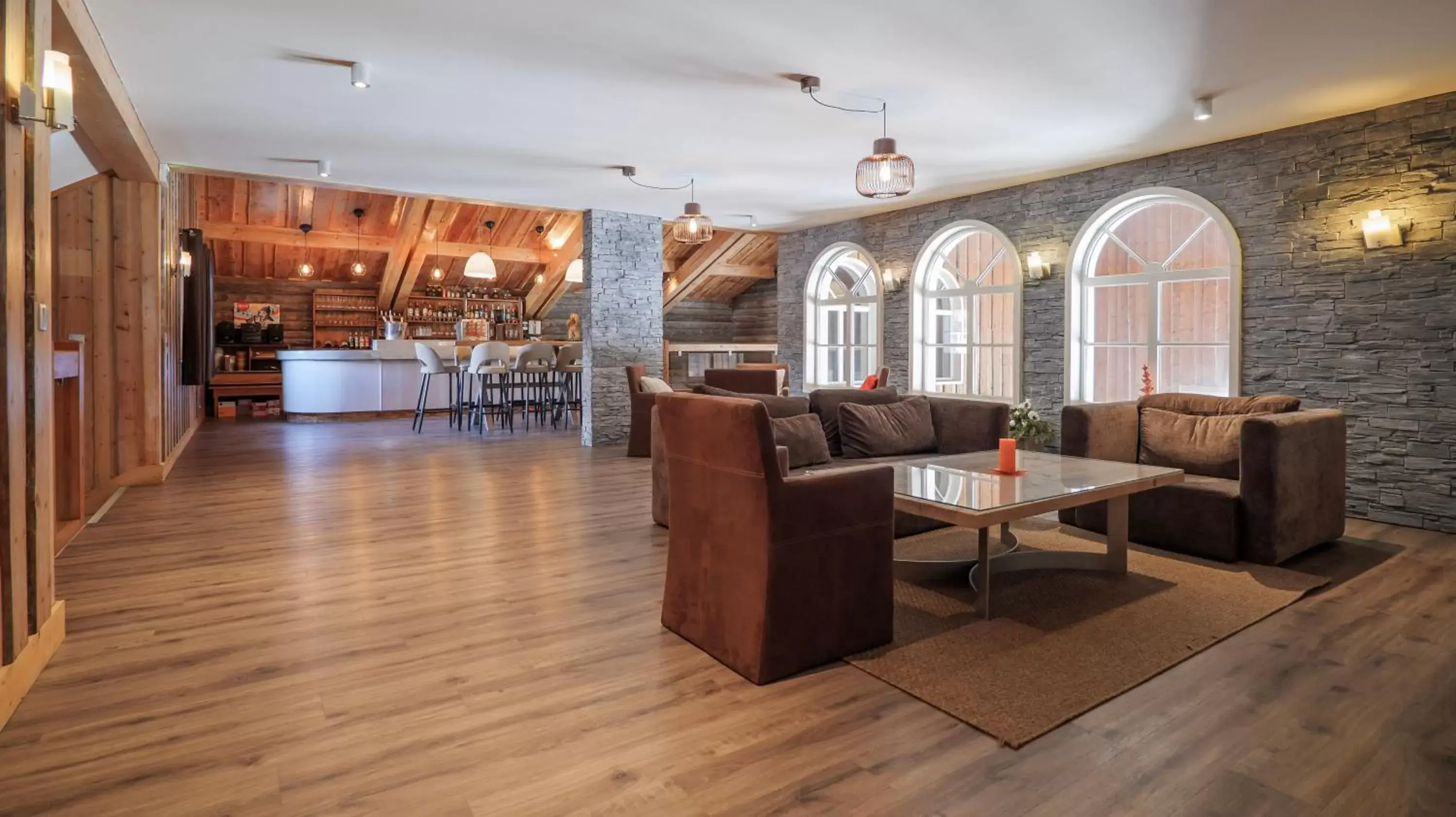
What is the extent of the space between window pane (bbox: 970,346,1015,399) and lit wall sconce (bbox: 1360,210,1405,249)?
2966 millimetres

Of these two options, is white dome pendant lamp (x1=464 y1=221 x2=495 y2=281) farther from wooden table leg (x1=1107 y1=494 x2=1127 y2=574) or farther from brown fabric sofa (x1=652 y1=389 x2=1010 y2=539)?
wooden table leg (x1=1107 y1=494 x2=1127 y2=574)

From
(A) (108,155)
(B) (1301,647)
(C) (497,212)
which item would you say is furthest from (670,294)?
(B) (1301,647)

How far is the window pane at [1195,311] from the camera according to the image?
239 inches

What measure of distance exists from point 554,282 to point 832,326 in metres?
5.73

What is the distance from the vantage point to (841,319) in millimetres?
9828

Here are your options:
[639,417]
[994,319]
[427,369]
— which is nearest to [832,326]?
[994,319]

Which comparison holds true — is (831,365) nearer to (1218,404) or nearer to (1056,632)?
(1218,404)

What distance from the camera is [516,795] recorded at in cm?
186

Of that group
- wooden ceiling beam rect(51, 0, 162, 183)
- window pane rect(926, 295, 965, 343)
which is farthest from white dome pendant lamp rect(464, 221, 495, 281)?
window pane rect(926, 295, 965, 343)

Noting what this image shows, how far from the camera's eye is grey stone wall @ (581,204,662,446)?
28.2ft

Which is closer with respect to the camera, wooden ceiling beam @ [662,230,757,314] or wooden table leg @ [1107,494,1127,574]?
wooden table leg @ [1107,494,1127,574]

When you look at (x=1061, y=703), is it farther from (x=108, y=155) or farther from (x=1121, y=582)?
(x=108, y=155)

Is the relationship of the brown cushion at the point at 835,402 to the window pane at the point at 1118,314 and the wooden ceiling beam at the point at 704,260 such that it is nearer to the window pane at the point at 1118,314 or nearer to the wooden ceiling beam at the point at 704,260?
the window pane at the point at 1118,314

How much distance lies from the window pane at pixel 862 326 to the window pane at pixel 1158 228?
3.16m
